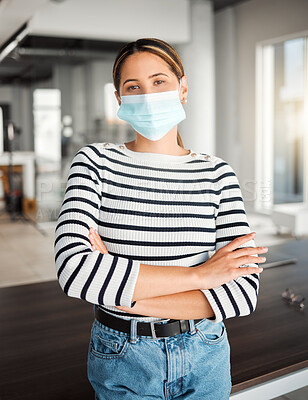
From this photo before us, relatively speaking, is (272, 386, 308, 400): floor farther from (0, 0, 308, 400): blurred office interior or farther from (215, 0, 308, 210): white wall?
(215, 0, 308, 210): white wall

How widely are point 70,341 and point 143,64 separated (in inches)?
39.7

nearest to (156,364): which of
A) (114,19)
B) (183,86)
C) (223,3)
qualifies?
(183,86)

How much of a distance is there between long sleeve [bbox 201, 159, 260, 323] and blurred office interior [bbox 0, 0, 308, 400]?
4248mm

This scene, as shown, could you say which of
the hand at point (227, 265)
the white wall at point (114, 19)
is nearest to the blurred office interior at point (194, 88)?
the white wall at point (114, 19)

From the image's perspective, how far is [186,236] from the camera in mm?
932

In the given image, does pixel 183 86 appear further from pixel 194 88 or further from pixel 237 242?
pixel 194 88

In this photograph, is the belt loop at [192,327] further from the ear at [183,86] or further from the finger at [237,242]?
the ear at [183,86]

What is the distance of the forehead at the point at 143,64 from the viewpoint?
0.93 m

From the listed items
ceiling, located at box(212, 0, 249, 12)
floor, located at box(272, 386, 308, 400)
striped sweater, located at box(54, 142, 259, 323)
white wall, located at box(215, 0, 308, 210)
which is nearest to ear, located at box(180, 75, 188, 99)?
striped sweater, located at box(54, 142, 259, 323)

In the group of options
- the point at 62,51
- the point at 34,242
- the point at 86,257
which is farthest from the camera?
the point at 62,51

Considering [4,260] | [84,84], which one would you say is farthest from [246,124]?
[4,260]

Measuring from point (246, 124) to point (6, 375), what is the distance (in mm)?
6251

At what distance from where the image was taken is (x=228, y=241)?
38.1 inches

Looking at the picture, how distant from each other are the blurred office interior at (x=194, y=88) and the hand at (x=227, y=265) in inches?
169
